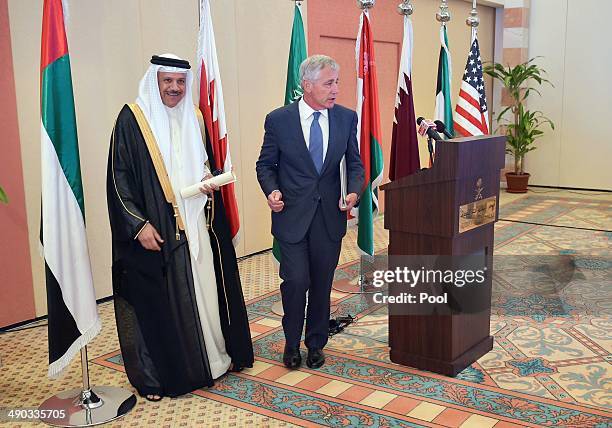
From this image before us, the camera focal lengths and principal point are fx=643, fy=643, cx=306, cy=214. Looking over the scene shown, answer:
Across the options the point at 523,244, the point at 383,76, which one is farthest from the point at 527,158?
the point at 523,244

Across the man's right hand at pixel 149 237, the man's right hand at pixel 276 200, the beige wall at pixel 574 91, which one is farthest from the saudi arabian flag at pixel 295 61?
the beige wall at pixel 574 91

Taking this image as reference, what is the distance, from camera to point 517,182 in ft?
32.9

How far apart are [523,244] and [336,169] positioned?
3.72 metres

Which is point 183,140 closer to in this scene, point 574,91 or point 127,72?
point 127,72

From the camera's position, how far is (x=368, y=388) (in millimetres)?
3258

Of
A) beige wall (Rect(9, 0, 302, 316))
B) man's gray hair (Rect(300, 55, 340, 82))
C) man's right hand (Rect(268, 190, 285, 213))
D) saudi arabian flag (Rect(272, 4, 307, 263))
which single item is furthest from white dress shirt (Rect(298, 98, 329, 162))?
beige wall (Rect(9, 0, 302, 316))

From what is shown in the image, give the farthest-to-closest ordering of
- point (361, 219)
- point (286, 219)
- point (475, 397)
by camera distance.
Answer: point (361, 219), point (286, 219), point (475, 397)

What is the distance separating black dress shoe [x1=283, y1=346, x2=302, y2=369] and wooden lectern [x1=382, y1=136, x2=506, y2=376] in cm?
53

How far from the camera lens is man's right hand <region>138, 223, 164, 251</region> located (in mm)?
3070

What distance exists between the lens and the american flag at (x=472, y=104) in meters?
5.82

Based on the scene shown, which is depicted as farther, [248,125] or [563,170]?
[563,170]

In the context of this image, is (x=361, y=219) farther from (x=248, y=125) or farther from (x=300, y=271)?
(x=248, y=125)

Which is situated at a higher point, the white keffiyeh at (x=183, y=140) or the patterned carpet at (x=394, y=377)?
the white keffiyeh at (x=183, y=140)

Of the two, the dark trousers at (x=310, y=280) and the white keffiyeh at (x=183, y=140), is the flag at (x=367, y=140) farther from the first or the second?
the white keffiyeh at (x=183, y=140)
